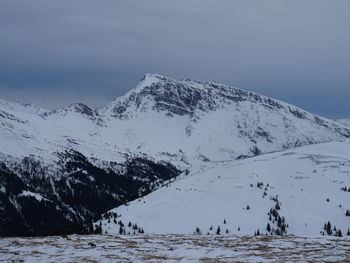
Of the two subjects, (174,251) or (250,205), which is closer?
(174,251)

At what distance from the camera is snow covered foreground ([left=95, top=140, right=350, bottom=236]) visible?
122 meters

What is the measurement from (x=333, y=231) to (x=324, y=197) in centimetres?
3088

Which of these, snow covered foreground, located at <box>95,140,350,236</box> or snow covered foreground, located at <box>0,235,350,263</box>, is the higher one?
snow covered foreground, located at <box>95,140,350,236</box>

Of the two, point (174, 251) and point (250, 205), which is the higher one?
point (250, 205)

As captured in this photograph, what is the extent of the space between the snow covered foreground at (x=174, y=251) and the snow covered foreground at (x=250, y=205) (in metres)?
69.3

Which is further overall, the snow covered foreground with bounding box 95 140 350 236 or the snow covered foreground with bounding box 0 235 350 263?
the snow covered foreground with bounding box 95 140 350 236

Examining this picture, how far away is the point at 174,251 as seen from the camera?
141 feet

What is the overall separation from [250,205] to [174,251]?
101 metres

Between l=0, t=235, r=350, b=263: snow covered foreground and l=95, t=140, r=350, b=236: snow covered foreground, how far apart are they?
69318 millimetres

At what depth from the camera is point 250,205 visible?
140 meters

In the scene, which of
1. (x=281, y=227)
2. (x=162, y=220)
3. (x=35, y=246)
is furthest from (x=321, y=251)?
(x=162, y=220)

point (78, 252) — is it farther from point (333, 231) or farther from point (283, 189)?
point (283, 189)

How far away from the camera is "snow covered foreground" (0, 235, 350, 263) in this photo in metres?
37.3

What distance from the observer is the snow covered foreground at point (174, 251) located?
3728 cm
